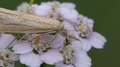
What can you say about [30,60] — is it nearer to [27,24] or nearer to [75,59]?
[27,24]

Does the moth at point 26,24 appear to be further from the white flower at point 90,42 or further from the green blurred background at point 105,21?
the green blurred background at point 105,21

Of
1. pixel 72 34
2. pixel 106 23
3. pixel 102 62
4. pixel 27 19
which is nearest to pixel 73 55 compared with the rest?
pixel 72 34

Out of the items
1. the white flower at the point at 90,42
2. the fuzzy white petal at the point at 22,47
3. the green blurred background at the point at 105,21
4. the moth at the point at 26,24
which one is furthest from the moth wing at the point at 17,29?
the green blurred background at the point at 105,21

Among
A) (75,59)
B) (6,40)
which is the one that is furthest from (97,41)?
(6,40)

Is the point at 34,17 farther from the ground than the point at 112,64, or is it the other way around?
the point at 34,17

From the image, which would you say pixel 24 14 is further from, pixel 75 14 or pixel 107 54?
pixel 107 54

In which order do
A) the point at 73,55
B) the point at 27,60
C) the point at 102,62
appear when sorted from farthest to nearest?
the point at 102,62, the point at 73,55, the point at 27,60

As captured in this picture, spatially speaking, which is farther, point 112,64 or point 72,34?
point 112,64

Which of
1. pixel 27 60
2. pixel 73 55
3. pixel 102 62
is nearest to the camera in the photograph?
pixel 27 60
